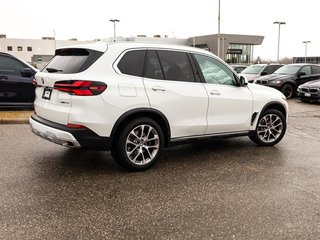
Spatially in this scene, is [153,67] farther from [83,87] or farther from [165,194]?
[165,194]

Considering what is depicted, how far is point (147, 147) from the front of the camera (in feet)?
16.1

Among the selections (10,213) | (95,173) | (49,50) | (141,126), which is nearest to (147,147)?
(141,126)

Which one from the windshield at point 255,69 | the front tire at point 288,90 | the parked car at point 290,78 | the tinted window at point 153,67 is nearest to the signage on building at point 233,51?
the windshield at point 255,69

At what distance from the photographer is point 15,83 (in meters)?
9.05

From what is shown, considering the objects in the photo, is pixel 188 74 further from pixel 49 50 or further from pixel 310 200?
pixel 49 50

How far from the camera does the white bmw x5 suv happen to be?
437 cm

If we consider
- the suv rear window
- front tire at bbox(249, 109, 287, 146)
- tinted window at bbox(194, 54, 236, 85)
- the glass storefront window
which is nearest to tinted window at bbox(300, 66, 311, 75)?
front tire at bbox(249, 109, 287, 146)

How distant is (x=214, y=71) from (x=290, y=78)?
11.2m

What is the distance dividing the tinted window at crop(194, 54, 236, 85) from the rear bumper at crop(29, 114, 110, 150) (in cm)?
206

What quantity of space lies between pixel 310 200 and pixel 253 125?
2.31m

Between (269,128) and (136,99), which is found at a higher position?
(136,99)

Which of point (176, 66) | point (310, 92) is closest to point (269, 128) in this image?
point (176, 66)

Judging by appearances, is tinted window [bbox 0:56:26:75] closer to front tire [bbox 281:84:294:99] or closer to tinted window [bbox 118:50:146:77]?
tinted window [bbox 118:50:146:77]

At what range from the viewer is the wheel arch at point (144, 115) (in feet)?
14.9
